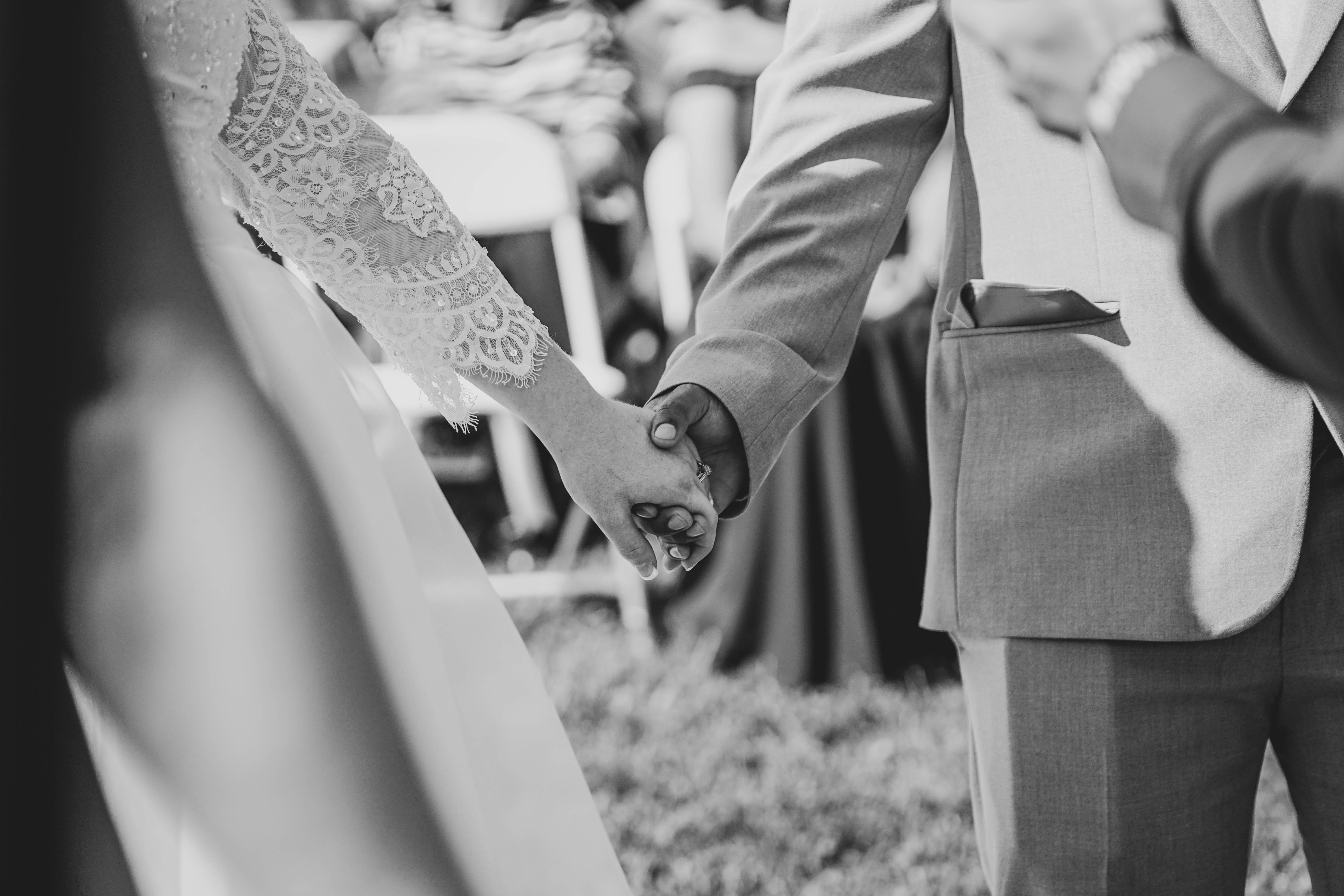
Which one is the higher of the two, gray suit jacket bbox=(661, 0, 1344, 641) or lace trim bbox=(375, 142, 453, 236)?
lace trim bbox=(375, 142, 453, 236)

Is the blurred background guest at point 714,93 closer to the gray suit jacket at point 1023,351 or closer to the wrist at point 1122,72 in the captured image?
the gray suit jacket at point 1023,351

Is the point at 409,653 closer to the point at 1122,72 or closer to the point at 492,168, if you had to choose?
the point at 1122,72

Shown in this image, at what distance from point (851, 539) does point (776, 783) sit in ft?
2.66

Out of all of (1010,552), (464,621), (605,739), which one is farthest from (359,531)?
(605,739)

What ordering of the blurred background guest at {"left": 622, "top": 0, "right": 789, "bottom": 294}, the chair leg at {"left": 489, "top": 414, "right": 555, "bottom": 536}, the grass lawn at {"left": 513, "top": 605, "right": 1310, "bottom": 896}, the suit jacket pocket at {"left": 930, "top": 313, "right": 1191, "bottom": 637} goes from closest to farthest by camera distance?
1. the suit jacket pocket at {"left": 930, "top": 313, "right": 1191, "bottom": 637}
2. the grass lawn at {"left": 513, "top": 605, "right": 1310, "bottom": 896}
3. the blurred background guest at {"left": 622, "top": 0, "right": 789, "bottom": 294}
4. the chair leg at {"left": 489, "top": 414, "right": 555, "bottom": 536}

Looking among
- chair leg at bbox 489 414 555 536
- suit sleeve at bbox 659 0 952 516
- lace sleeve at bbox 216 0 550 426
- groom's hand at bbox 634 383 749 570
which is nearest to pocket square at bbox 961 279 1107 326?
suit sleeve at bbox 659 0 952 516

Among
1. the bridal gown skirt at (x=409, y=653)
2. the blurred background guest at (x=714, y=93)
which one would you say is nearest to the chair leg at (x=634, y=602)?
the blurred background guest at (x=714, y=93)

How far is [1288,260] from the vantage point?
86 cm

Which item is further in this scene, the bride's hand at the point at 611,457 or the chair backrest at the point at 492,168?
the chair backrest at the point at 492,168

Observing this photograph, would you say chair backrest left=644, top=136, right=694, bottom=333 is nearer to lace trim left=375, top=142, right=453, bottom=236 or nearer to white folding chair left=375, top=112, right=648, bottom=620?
white folding chair left=375, top=112, right=648, bottom=620

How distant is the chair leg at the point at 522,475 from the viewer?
4531mm

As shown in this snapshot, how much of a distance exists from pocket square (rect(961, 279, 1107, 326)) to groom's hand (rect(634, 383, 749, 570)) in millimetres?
332

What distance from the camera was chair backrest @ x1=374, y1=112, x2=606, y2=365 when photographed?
392 centimetres

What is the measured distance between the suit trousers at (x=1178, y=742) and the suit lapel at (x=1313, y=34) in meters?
0.38
